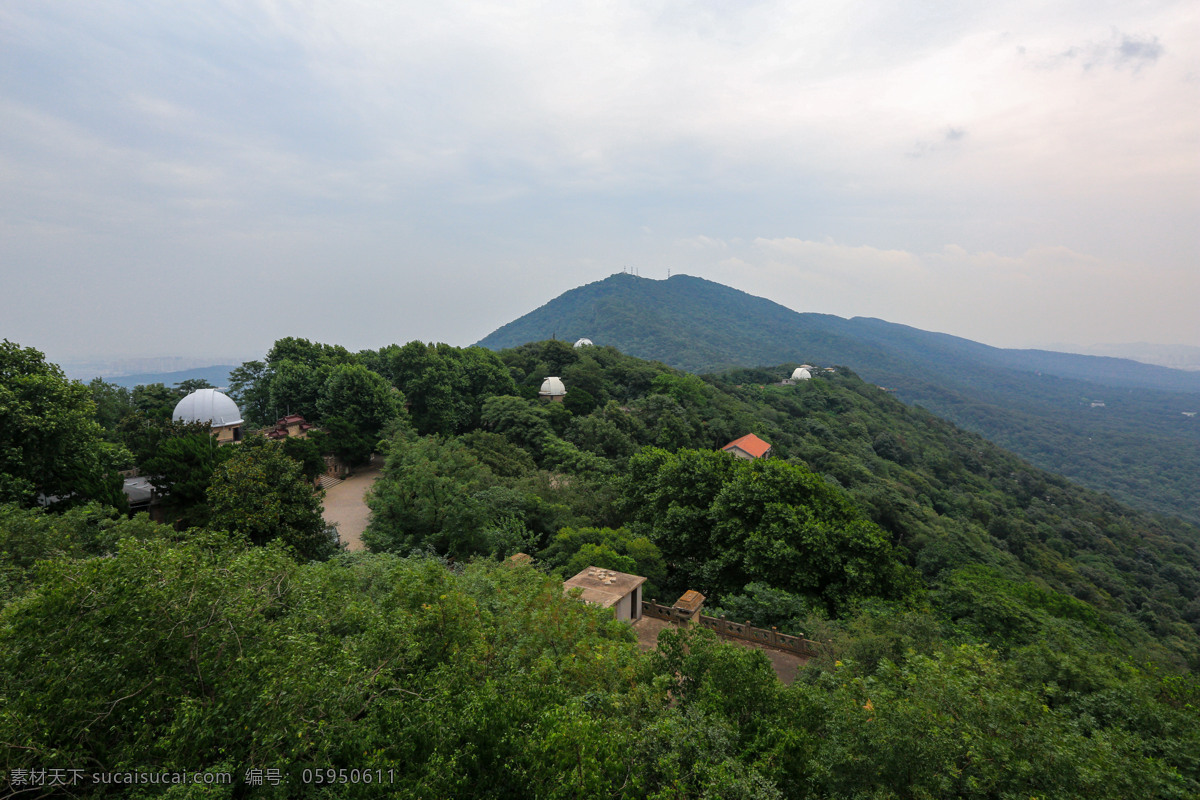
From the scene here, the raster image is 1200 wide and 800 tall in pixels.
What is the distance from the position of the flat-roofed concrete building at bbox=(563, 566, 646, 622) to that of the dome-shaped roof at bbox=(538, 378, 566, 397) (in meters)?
31.9

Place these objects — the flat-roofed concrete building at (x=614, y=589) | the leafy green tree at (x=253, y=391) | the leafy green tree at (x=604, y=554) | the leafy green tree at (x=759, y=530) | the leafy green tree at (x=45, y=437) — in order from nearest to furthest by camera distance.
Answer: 1. the flat-roofed concrete building at (x=614, y=589)
2. the leafy green tree at (x=45, y=437)
3. the leafy green tree at (x=604, y=554)
4. the leafy green tree at (x=759, y=530)
5. the leafy green tree at (x=253, y=391)

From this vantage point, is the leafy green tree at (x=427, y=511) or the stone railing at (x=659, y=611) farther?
the leafy green tree at (x=427, y=511)

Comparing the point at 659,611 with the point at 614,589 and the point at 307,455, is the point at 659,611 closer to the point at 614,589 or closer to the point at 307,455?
the point at 614,589

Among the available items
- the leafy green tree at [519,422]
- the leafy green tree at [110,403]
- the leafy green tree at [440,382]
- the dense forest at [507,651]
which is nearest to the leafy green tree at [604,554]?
the dense forest at [507,651]

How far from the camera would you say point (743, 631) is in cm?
1384

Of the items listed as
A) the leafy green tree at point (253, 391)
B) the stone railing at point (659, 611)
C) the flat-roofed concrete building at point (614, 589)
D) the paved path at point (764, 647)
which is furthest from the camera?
the leafy green tree at point (253, 391)

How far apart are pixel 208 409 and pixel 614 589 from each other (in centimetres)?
2764

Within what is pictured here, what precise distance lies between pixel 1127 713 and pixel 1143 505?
404 feet

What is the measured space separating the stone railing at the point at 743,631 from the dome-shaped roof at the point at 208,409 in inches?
1050

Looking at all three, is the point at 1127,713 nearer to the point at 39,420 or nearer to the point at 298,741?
the point at 298,741

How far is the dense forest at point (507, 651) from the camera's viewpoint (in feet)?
17.1

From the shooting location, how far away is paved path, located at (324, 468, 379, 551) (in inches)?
800

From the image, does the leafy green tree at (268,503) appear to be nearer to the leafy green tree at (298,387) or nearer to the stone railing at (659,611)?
the stone railing at (659,611)

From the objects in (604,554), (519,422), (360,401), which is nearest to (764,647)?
(604,554)
